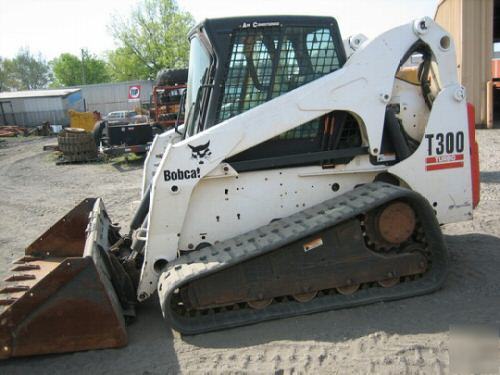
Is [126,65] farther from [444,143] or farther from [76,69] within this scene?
[444,143]

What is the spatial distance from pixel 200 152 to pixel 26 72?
10798cm

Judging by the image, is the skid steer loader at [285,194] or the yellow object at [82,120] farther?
the yellow object at [82,120]

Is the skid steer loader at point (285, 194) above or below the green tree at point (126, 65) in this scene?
below

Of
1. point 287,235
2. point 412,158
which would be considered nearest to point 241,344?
point 287,235

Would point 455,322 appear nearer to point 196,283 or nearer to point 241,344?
point 241,344

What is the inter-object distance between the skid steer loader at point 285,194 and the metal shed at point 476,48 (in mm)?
11812

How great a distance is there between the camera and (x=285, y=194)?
434 cm

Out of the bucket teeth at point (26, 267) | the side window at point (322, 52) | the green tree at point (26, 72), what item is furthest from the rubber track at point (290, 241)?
the green tree at point (26, 72)

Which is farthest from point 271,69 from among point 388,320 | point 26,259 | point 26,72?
point 26,72

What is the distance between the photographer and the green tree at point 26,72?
9600cm

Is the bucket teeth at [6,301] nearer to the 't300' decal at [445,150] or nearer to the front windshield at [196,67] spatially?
the front windshield at [196,67]

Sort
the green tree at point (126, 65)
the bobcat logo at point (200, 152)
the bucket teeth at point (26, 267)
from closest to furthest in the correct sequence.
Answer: the bobcat logo at point (200, 152) < the bucket teeth at point (26, 267) < the green tree at point (126, 65)

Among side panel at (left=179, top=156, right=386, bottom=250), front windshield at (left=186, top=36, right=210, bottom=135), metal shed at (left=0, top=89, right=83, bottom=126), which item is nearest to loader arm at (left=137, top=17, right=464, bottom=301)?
side panel at (left=179, top=156, right=386, bottom=250)

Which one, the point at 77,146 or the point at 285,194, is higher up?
the point at 285,194
